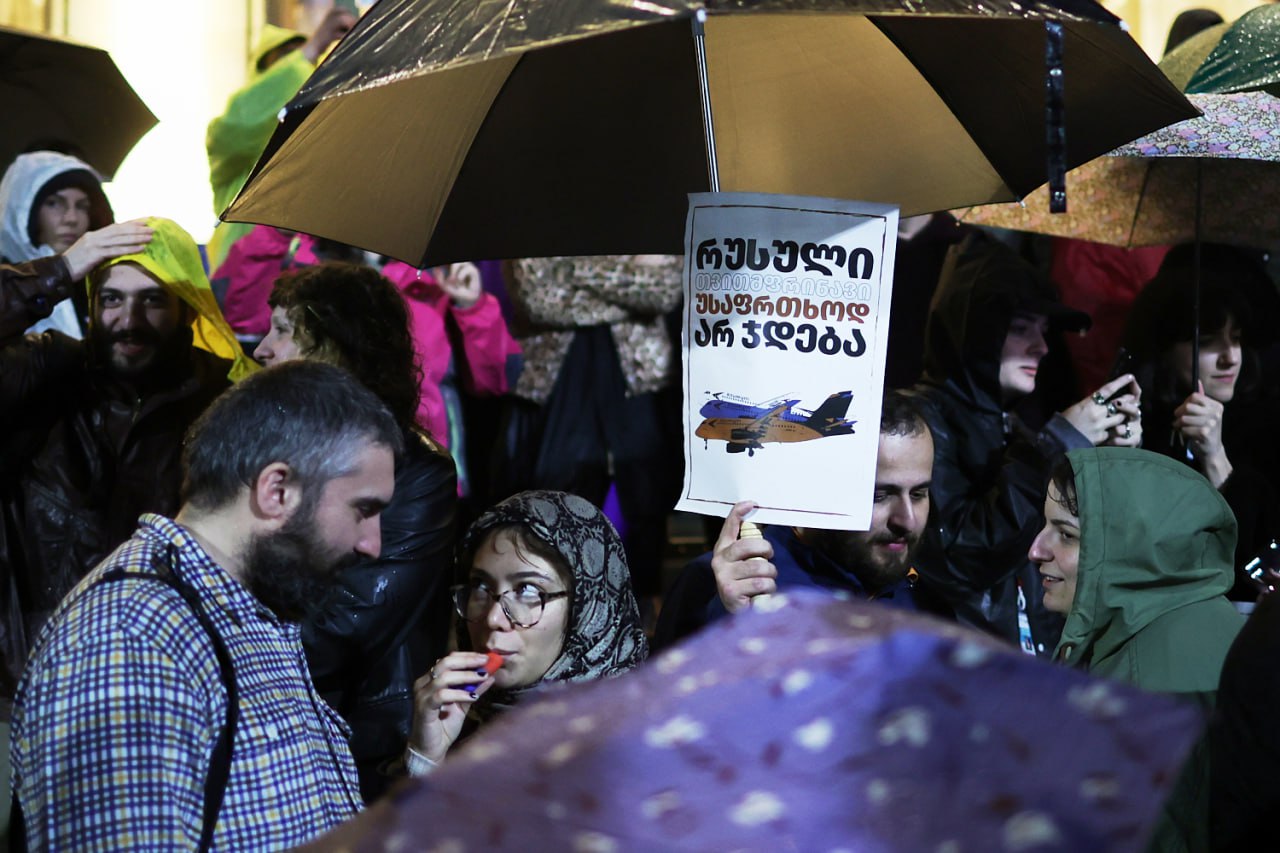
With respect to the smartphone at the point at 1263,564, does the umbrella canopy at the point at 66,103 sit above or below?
above

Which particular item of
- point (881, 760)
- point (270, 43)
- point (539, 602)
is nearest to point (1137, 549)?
point (539, 602)

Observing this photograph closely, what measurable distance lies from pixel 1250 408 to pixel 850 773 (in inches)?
192

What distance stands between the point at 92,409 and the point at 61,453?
18cm

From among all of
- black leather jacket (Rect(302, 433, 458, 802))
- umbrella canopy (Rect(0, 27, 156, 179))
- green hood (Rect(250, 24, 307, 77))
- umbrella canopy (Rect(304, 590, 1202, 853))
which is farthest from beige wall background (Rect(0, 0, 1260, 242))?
umbrella canopy (Rect(304, 590, 1202, 853))

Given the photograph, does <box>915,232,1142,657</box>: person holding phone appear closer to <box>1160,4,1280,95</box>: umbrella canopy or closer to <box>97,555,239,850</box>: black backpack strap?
<box>1160,4,1280,95</box>: umbrella canopy

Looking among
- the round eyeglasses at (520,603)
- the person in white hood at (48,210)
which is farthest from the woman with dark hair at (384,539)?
the person in white hood at (48,210)

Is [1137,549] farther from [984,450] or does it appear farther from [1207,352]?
[1207,352]

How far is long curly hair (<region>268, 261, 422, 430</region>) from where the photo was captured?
15.0 ft

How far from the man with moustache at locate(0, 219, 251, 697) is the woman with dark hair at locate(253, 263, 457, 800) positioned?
26.8 inches

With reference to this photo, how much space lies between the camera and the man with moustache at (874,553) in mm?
4047

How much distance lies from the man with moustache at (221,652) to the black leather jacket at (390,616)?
55.7 inches

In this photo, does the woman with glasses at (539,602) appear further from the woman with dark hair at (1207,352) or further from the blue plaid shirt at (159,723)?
the woman with dark hair at (1207,352)

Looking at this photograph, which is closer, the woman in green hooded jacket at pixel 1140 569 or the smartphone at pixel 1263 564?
the woman in green hooded jacket at pixel 1140 569

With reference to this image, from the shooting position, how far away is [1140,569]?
371 centimetres
